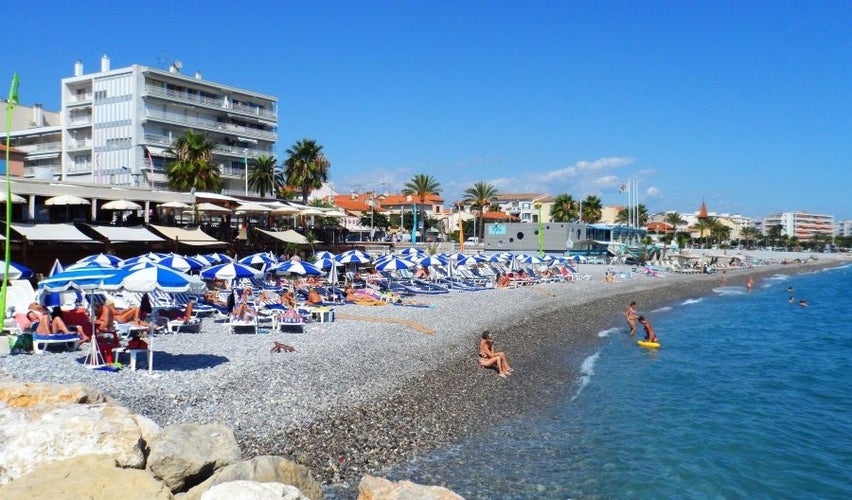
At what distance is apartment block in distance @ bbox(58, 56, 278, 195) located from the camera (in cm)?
5303

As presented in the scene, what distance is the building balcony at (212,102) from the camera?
53562 mm

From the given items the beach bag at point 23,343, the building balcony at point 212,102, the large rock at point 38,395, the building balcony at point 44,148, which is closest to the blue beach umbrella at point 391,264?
the beach bag at point 23,343

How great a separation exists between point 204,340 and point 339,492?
8.92 metres

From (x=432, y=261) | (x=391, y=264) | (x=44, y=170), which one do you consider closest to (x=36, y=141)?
(x=44, y=170)

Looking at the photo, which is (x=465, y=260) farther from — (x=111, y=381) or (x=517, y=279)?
(x=111, y=381)

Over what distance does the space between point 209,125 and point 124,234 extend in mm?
29376

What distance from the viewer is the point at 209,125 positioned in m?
56.8

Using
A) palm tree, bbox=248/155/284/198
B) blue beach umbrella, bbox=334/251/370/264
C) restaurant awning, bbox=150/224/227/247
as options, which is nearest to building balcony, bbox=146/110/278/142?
palm tree, bbox=248/155/284/198

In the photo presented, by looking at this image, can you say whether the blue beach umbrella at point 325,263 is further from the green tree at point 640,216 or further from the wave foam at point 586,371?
the green tree at point 640,216

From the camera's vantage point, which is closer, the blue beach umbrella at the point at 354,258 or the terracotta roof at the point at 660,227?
the blue beach umbrella at the point at 354,258

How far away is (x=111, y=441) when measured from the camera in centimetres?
667

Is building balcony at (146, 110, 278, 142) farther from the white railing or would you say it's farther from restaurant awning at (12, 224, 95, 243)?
restaurant awning at (12, 224, 95, 243)

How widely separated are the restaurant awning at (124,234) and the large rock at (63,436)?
23529mm

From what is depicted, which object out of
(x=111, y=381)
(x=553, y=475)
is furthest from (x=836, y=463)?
(x=111, y=381)
